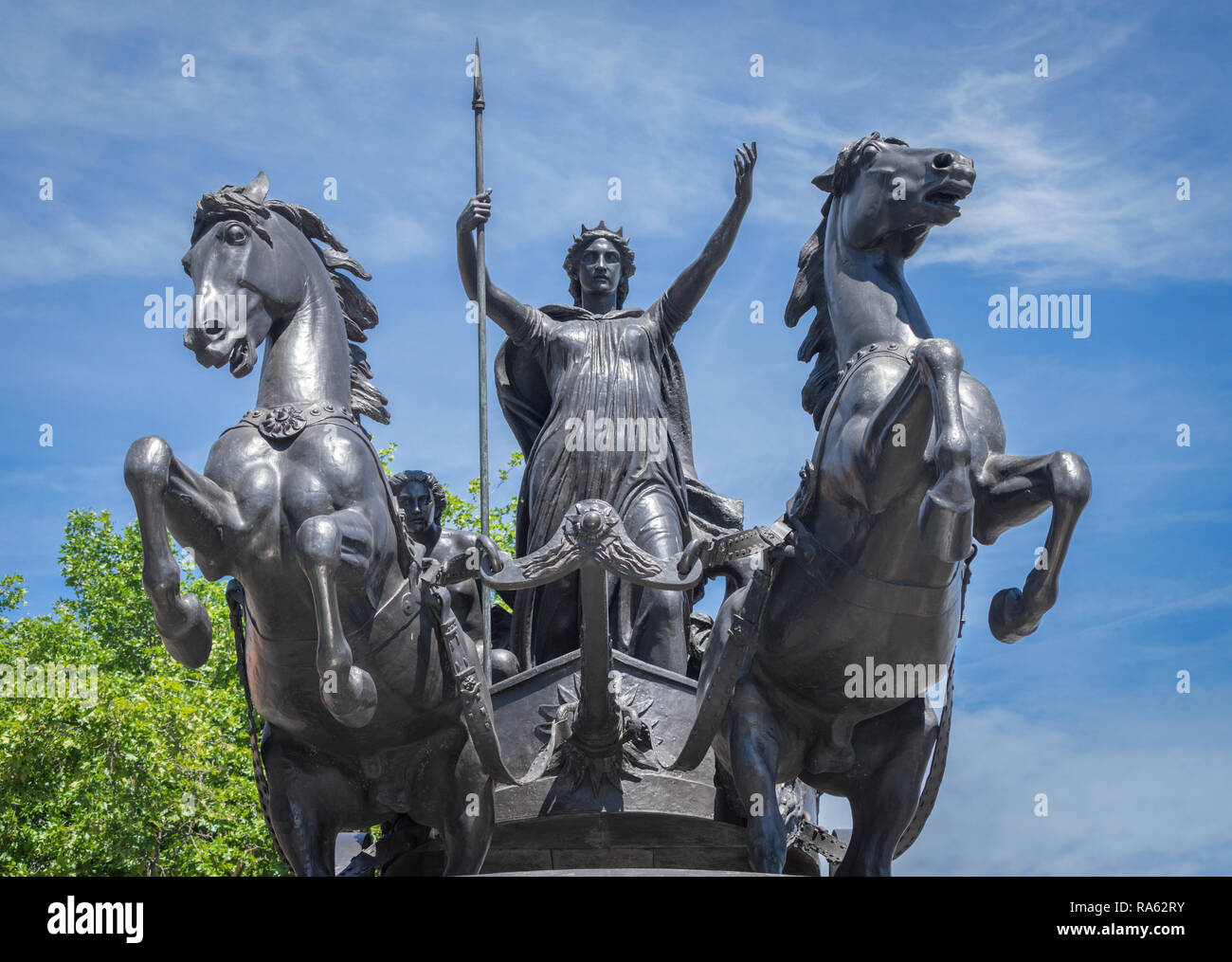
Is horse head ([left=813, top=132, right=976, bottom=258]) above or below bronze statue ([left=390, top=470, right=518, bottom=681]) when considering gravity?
above

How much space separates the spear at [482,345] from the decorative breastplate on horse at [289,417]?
4.42ft

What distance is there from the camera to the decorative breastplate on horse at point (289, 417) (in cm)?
880

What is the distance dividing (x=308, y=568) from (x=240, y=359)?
1.43m

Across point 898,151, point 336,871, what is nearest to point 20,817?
point 336,871

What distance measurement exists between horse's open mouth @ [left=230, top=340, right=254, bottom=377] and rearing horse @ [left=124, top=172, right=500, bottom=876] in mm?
16

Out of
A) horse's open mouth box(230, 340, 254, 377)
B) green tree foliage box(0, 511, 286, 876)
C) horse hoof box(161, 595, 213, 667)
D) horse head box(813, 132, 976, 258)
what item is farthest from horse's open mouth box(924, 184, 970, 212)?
green tree foliage box(0, 511, 286, 876)

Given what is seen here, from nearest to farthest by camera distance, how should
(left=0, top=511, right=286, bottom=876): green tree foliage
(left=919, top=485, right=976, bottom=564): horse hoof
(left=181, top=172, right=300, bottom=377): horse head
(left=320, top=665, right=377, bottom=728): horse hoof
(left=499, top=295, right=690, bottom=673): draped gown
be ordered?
(left=919, top=485, right=976, bottom=564): horse hoof < (left=320, top=665, right=377, bottom=728): horse hoof < (left=181, top=172, right=300, bottom=377): horse head < (left=499, top=295, right=690, bottom=673): draped gown < (left=0, top=511, right=286, bottom=876): green tree foliage

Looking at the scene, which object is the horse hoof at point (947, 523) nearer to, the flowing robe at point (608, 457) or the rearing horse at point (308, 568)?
the rearing horse at point (308, 568)

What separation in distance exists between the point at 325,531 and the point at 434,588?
113cm

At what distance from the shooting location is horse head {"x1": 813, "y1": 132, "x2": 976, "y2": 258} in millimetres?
8969

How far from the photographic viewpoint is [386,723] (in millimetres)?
9125

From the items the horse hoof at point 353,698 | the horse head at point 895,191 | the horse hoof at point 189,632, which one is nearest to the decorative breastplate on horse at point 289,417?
the horse hoof at point 189,632

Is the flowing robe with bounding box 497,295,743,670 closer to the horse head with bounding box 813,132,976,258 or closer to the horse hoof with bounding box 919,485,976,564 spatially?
the horse head with bounding box 813,132,976,258
